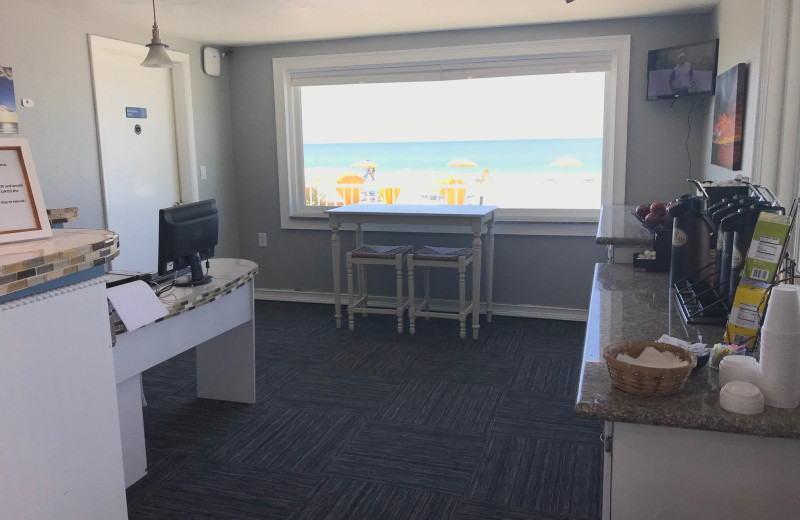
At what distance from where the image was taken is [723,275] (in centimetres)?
182

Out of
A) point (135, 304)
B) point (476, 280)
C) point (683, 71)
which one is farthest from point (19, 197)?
point (683, 71)

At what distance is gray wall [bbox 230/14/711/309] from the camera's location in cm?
439

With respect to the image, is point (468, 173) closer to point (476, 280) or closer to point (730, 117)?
point (476, 280)

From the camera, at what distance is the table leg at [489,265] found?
474 centimetres

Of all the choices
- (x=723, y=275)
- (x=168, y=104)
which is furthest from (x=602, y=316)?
(x=168, y=104)

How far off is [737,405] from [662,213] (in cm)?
178

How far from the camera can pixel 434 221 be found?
Answer: 448 centimetres

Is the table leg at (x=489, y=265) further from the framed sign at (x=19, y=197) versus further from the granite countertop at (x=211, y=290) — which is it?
the framed sign at (x=19, y=197)

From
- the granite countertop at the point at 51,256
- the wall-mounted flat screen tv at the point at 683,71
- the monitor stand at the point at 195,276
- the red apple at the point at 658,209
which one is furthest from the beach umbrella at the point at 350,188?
the granite countertop at the point at 51,256

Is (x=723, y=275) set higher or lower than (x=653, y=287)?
higher

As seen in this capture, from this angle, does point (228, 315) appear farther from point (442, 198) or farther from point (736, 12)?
point (736, 12)

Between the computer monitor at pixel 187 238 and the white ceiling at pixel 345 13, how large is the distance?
144cm

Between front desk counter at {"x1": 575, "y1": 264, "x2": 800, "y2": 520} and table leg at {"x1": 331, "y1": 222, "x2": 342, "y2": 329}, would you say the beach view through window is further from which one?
front desk counter at {"x1": 575, "y1": 264, "x2": 800, "y2": 520}

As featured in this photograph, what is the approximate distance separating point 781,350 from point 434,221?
3311 mm
